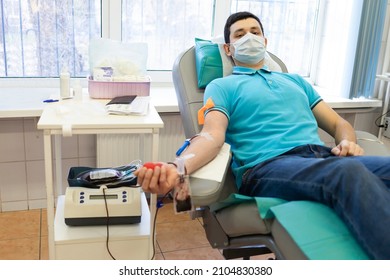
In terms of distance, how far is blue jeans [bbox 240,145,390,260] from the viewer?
3.42ft

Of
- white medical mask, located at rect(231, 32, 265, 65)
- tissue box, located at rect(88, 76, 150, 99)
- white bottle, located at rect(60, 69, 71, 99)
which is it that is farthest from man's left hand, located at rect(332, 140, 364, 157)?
white bottle, located at rect(60, 69, 71, 99)

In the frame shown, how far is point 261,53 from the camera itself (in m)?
1.81

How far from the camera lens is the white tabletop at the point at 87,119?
150 centimetres

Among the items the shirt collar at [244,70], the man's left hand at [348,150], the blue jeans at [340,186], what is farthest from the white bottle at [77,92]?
the man's left hand at [348,150]

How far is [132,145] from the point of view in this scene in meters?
2.37

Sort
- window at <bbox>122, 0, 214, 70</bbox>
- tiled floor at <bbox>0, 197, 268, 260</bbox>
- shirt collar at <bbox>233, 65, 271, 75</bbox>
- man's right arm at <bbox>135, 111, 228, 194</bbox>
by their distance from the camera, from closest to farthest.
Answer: man's right arm at <bbox>135, 111, 228, 194</bbox> < shirt collar at <bbox>233, 65, 271, 75</bbox> < tiled floor at <bbox>0, 197, 268, 260</bbox> < window at <bbox>122, 0, 214, 70</bbox>

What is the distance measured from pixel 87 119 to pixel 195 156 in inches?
18.1

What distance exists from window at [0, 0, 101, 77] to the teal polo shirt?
1047mm

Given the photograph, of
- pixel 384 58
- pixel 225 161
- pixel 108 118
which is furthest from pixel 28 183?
pixel 384 58

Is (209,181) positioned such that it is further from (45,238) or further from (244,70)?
(45,238)

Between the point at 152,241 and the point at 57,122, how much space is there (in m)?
0.60

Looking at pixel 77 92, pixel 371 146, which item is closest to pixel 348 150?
pixel 371 146

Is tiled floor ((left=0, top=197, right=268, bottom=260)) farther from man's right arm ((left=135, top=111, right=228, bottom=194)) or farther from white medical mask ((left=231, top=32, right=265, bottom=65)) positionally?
white medical mask ((left=231, top=32, right=265, bottom=65))
